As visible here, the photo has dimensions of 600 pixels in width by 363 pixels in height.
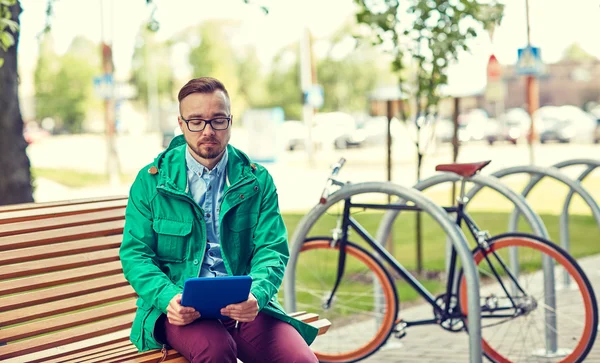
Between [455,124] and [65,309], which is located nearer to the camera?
[65,309]

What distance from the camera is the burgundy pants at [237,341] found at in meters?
3.22

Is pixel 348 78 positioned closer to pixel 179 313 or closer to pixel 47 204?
pixel 47 204

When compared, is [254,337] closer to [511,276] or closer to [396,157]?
[511,276]

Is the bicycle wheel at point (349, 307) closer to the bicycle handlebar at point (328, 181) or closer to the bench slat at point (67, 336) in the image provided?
the bicycle handlebar at point (328, 181)

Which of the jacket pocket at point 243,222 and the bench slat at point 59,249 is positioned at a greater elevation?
the jacket pocket at point 243,222

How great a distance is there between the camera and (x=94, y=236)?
4.44 metres

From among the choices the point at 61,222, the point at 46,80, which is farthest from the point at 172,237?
the point at 46,80

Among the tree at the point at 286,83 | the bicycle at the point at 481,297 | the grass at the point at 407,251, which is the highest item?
the tree at the point at 286,83

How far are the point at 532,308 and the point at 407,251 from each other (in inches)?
215

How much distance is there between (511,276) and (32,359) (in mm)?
2529

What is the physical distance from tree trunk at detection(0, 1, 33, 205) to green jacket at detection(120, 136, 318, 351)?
150 inches

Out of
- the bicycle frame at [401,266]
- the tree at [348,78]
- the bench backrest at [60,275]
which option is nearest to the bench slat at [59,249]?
the bench backrest at [60,275]

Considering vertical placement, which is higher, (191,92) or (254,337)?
(191,92)

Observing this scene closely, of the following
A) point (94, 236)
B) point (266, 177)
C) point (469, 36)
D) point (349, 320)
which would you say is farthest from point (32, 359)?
point (469, 36)
